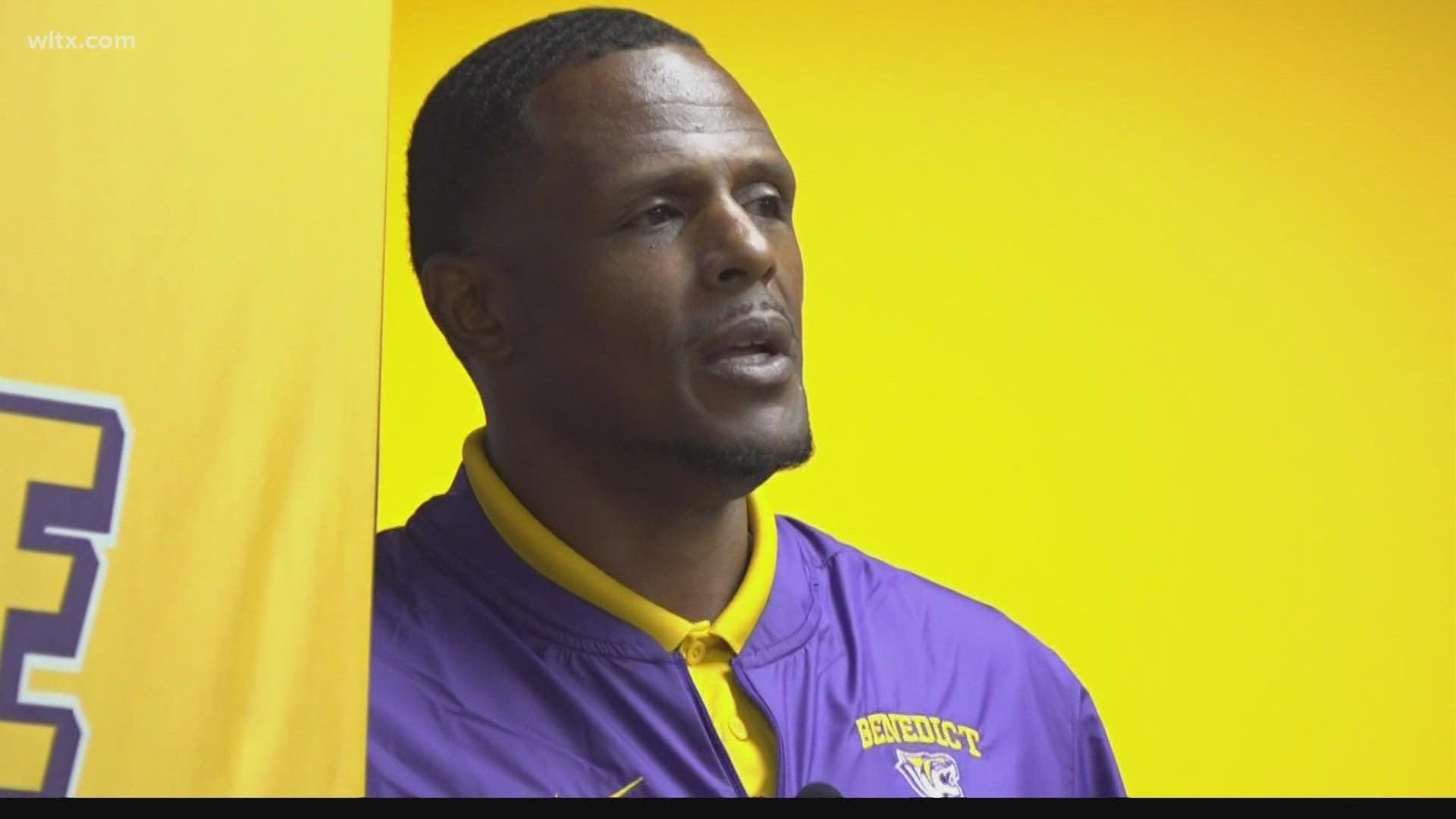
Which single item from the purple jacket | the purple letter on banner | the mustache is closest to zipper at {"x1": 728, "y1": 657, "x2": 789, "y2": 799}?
the purple jacket

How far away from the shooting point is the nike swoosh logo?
5.26 feet

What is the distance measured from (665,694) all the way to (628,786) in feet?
0.28

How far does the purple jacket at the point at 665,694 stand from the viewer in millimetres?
1622

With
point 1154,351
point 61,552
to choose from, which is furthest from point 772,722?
point 1154,351

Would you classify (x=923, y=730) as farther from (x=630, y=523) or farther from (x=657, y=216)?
(x=657, y=216)

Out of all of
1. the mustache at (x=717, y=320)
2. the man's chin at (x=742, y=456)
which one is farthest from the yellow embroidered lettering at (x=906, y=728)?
the mustache at (x=717, y=320)

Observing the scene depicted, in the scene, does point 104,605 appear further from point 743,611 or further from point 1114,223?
point 1114,223

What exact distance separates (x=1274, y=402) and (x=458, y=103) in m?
1.00

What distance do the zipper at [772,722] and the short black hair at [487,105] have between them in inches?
17.4

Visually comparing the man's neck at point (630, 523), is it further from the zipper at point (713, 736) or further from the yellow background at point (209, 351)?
the yellow background at point (209, 351)

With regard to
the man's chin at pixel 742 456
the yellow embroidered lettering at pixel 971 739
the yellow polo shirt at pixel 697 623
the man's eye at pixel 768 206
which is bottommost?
the yellow embroidered lettering at pixel 971 739

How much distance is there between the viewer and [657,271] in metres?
1.71

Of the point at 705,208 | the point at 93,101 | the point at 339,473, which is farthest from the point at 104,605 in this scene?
the point at 705,208

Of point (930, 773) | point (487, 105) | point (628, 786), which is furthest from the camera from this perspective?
point (487, 105)
